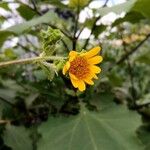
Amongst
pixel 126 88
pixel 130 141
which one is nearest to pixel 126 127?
pixel 130 141

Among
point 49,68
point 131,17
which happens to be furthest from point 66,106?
point 49,68

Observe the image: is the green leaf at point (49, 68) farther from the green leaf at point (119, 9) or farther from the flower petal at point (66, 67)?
the green leaf at point (119, 9)

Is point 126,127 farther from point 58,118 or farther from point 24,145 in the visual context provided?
point 24,145

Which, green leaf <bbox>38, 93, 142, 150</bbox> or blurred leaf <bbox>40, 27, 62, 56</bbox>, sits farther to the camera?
green leaf <bbox>38, 93, 142, 150</bbox>

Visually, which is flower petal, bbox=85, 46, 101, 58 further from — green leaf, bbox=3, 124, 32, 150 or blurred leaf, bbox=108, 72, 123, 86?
blurred leaf, bbox=108, 72, 123, 86

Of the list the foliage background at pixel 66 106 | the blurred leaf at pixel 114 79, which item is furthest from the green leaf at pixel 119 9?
the blurred leaf at pixel 114 79

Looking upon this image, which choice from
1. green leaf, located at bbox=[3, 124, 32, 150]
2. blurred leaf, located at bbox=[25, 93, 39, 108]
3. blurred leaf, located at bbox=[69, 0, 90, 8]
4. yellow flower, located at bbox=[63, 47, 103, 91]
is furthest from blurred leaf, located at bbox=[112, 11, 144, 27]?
yellow flower, located at bbox=[63, 47, 103, 91]
